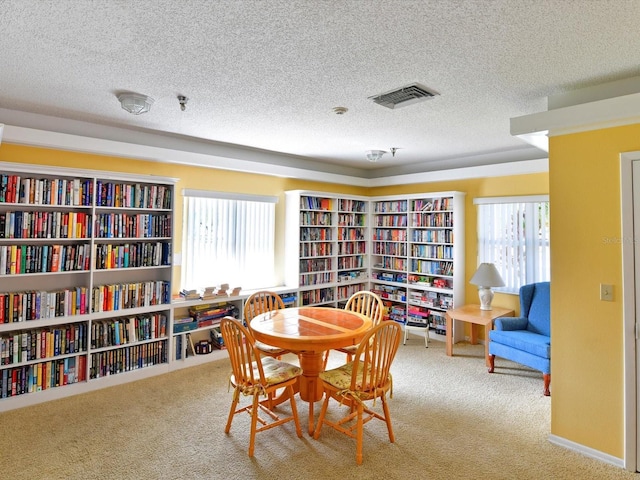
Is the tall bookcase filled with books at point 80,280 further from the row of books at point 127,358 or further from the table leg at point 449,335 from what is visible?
the table leg at point 449,335

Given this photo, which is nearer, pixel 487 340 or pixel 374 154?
pixel 487 340

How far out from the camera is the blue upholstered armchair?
3547 mm

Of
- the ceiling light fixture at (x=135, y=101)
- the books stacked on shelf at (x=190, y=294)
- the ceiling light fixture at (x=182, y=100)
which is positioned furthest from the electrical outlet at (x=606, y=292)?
the books stacked on shelf at (x=190, y=294)

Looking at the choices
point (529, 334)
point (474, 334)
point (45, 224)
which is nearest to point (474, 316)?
point (529, 334)

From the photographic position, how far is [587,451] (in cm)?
252

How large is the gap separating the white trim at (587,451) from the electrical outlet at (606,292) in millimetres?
1049

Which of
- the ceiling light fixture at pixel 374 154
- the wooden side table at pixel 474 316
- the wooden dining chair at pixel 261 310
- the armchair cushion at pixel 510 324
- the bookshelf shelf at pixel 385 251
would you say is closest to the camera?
the wooden dining chair at pixel 261 310

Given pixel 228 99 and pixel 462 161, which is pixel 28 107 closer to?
pixel 228 99

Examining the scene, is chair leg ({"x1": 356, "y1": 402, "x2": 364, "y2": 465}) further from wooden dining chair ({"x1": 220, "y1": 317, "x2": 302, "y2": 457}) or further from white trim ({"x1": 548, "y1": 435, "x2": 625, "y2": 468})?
white trim ({"x1": 548, "y1": 435, "x2": 625, "y2": 468})

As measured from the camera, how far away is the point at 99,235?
11.8ft

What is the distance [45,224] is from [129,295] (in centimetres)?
101

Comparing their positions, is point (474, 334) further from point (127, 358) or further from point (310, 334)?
A: point (127, 358)

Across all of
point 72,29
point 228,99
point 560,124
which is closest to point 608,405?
point 560,124

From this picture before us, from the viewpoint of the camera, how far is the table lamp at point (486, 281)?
439cm
